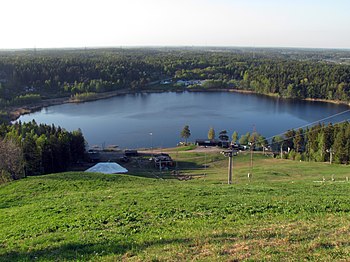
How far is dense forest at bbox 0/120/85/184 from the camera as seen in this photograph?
20.8m

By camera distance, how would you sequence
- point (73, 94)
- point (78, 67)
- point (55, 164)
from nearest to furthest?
point (55, 164)
point (73, 94)
point (78, 67)

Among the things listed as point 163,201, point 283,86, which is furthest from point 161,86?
point 163,201

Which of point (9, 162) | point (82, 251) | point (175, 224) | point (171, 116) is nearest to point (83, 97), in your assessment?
point (171, 116)

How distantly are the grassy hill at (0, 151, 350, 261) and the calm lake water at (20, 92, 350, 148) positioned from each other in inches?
1293

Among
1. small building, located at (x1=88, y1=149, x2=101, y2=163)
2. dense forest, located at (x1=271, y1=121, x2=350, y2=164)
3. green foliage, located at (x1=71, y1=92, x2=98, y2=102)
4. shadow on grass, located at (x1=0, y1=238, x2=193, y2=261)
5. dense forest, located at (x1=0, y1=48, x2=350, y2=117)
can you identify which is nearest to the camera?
shadow on grass, located at (x1=0, y1=238, x2=193, y2=261)

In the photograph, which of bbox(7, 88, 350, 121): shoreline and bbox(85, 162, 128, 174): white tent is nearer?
bbox(85, 162, 128, 174): white tent

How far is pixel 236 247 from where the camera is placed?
6.25 m

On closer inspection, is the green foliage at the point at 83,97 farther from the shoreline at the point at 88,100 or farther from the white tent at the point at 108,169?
the white tent at the point at 108,169

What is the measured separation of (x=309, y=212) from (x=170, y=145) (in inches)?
A: 1398

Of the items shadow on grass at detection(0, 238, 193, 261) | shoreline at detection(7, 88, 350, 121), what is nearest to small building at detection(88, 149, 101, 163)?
shadow on grass at detection(0, 238, 193, 261)

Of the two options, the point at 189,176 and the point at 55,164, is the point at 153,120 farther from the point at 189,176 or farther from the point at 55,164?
the point at 189,176

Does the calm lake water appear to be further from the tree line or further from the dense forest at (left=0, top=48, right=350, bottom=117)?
the tree line

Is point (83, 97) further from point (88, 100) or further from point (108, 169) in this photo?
point (108, 169)

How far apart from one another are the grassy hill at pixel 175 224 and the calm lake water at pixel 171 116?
1293 inches
